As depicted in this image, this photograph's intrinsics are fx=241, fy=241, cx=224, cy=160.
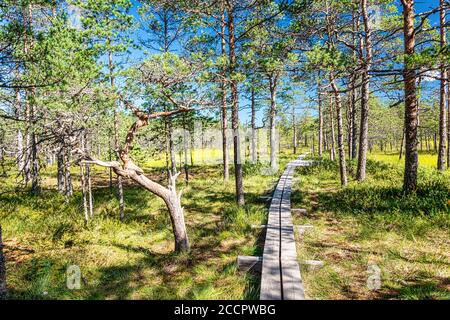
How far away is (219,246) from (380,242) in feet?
14.3

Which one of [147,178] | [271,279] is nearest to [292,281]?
[271,279]

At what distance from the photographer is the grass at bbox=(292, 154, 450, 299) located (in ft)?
14.9

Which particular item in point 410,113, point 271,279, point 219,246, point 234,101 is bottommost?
point 219,246

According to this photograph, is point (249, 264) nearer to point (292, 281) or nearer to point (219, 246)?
point (292, 281)

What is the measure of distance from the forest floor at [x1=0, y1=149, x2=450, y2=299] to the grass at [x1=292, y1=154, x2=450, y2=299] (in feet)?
0.07

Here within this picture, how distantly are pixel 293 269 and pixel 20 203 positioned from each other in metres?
12.9

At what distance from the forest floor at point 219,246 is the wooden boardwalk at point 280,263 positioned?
0.30 m

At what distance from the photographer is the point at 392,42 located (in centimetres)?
1396

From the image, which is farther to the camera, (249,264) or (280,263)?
(249,264)

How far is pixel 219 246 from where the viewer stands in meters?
7.29

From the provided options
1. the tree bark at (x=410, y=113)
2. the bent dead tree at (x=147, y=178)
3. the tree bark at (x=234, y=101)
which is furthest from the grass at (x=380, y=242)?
the bent dead tree at (x=147, y=178)

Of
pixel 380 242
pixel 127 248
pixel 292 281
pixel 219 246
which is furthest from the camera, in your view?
pixel 127 248

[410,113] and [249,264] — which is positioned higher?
[410,113]

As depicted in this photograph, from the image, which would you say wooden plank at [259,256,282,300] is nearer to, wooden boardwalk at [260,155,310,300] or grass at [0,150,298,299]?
wooden boardwalk at [260,155,310,300]
